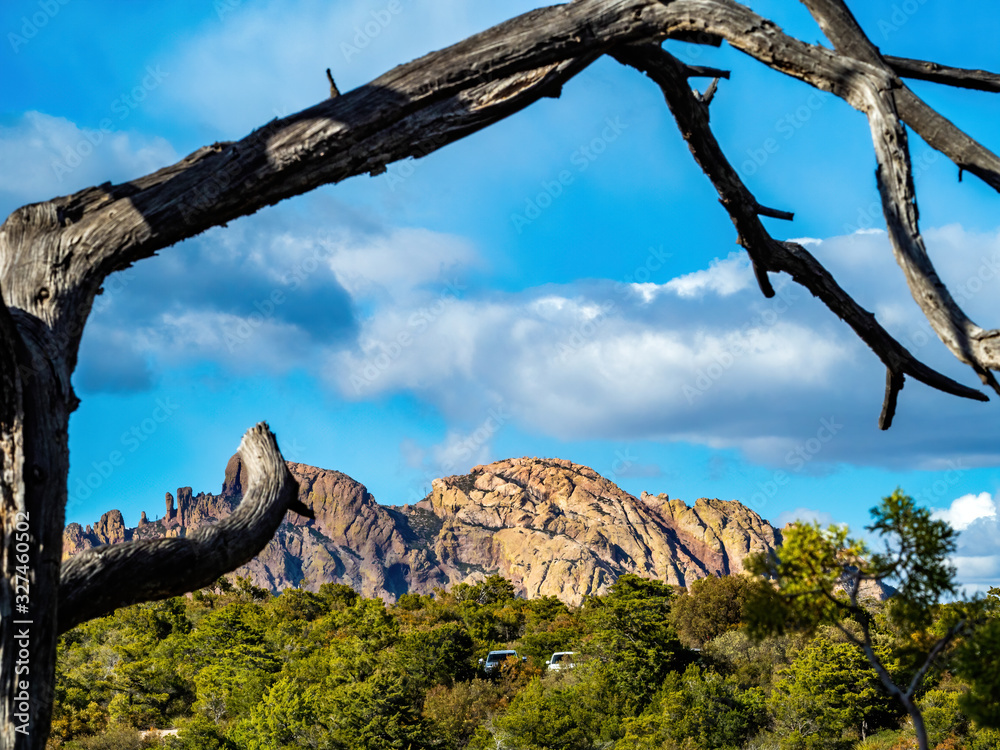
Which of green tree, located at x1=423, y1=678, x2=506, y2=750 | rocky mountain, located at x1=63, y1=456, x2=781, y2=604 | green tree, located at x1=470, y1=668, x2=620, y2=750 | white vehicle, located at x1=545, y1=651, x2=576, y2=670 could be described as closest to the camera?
green tree, located at x1=470, y1=668, x2=620, y2=750

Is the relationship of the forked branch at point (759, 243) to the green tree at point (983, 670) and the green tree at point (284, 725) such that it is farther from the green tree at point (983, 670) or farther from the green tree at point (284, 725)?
the green tree at point (284, 725)

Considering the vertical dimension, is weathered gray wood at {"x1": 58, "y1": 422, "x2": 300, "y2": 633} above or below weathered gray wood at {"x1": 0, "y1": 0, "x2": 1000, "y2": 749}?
below

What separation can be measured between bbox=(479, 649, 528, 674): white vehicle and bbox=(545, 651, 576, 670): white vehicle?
107 centimetres

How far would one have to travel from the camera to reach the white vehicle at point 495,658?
30048mm

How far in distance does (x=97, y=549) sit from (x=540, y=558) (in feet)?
533

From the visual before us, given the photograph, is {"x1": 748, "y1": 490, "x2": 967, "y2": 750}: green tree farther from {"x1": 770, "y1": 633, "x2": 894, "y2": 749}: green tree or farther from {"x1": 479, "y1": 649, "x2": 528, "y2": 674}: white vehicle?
{"x1": 479, "y1": 649, "x2": 528, "y2": 674}: white vehicle

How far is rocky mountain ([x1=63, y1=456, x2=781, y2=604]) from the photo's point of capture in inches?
6437

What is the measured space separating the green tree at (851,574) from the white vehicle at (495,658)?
2827 cm

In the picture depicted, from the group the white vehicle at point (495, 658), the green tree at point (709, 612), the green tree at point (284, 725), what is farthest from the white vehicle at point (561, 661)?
the green tree at point (284, 725)

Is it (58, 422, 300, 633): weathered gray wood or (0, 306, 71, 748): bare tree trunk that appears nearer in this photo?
(0, 306, 71, 748): bare tree trunk

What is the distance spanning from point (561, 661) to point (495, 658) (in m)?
2.97

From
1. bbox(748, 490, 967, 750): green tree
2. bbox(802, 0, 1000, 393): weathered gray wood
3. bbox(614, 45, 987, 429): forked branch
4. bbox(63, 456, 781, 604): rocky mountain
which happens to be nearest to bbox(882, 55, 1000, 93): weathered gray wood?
bbox(802, 0, 1000, 393): weathered gray wood

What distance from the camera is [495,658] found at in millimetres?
31734

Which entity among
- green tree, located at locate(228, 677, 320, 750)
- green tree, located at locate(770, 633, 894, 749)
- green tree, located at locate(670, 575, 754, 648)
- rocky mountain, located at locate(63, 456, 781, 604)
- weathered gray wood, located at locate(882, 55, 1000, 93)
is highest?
rocky mountain, located at locate(63, 456, 781, 604)
